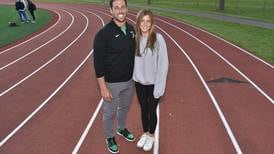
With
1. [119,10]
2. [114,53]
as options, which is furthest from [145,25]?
[114,53]

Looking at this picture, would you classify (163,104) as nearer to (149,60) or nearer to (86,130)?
(86,130)

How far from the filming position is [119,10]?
5262mm

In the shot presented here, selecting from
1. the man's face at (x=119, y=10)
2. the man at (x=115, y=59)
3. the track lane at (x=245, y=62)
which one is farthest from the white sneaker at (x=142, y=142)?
the track lane at (x=245, y=62)

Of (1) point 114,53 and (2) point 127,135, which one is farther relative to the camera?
(2) point 127,135

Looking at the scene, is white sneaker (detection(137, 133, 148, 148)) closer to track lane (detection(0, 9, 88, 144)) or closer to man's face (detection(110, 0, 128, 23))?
man's face (detection(110, 0, 128, 23))

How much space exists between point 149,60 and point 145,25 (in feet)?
1.86

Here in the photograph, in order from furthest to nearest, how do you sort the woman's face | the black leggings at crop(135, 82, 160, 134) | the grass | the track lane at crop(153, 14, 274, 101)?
the grass < the track lane at crop(153, 14, 274, 101) < the black leggings at crop(135, 82, 160, 134) < the woman's face

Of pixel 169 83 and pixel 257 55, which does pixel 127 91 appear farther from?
pixel 257 55

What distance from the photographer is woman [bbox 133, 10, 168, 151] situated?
5465 millimetres

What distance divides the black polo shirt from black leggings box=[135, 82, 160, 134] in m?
0.35

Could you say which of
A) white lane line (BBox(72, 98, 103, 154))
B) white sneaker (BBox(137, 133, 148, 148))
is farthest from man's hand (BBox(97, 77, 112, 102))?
white lane line (BBox(72, 98, 103, 154))

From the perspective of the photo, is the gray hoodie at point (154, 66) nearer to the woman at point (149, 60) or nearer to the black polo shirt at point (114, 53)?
the woman at point (149, 60)

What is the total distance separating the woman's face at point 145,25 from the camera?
541cm

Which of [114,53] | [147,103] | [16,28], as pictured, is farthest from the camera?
[16,28]
